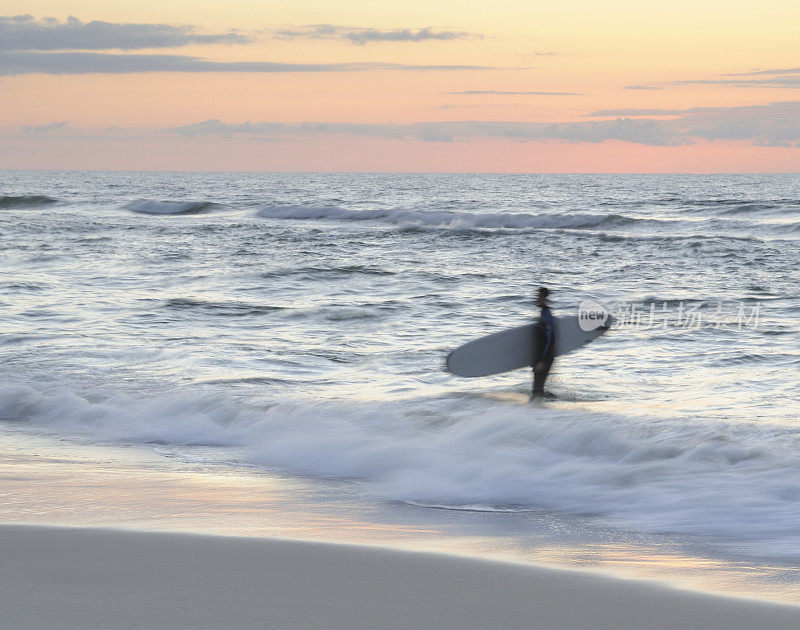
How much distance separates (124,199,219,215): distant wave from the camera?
2147 inches

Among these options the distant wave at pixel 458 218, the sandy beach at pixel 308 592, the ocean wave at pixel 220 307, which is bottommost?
the distant wave at pixel 458 218

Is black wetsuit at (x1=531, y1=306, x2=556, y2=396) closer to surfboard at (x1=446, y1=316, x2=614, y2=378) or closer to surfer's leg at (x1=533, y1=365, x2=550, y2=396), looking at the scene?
surfer's leg at (x1=533, y1=365, x2=550, y2=396)

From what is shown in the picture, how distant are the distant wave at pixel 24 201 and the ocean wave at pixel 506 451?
52.8 metres

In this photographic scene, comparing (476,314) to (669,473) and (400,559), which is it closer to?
(669,473)

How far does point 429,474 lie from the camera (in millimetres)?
7922

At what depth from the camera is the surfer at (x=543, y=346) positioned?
1110cm

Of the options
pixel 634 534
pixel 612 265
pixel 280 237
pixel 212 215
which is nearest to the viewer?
pixel 634 534

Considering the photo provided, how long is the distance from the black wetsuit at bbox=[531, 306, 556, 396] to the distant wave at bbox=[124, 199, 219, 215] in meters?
44.0

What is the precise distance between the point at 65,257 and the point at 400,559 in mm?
24004

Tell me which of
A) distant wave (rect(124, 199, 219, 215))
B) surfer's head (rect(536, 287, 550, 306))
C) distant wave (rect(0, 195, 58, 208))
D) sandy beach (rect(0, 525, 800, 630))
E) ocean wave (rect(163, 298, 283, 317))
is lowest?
distant wave (rect(0, 195, 58, 208))

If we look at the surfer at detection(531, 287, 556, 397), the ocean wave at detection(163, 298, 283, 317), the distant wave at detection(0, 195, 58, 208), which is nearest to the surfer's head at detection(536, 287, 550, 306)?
the surfer at detection(531, 287, 556, 397)

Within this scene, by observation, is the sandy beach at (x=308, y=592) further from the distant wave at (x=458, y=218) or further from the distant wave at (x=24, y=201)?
the distant wave at (x=24, y=201)

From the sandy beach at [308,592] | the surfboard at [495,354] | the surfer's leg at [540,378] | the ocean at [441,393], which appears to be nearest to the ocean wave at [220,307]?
the ocean at [441,393]

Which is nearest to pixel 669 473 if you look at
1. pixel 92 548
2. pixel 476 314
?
pixel 92 548
